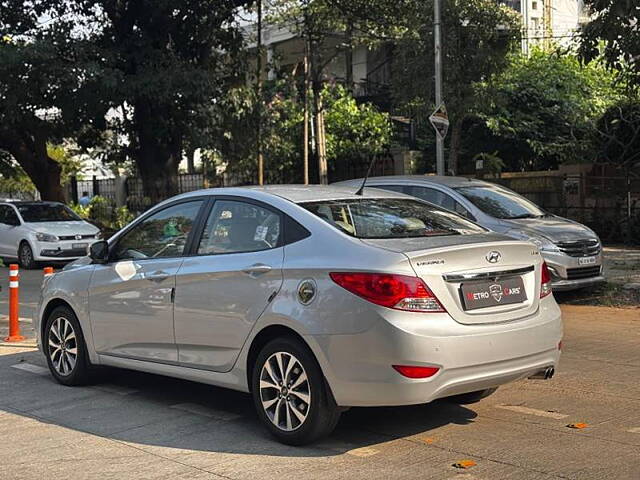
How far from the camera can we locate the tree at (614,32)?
1215cm

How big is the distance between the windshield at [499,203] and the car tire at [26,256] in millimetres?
11084

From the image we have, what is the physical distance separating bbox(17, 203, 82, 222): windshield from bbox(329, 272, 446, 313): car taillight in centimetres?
1660

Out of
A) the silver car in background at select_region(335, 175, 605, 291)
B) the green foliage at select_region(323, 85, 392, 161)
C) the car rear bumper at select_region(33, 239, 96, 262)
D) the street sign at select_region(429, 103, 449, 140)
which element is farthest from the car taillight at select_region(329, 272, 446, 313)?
the green foliage at select_region(323, 85, 392, 161)

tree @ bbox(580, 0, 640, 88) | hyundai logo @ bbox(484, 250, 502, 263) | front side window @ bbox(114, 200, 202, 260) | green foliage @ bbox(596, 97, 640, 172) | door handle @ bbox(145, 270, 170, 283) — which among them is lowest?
door handle @ bbox(145, 270, 170, 283)

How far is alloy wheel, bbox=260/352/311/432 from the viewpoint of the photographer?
212 inches

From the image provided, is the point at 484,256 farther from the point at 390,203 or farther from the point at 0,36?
the point at 0,36

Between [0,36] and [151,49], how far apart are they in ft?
12.0

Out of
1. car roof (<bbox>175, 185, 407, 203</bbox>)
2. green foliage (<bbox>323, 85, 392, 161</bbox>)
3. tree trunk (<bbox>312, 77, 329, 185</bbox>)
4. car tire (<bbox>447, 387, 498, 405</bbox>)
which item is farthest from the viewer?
green foliage (<bbox>323, 85, 392, 161</bbox>)

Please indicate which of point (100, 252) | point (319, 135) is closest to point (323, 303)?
point (100, 252)

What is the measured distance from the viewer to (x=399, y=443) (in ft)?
18.0

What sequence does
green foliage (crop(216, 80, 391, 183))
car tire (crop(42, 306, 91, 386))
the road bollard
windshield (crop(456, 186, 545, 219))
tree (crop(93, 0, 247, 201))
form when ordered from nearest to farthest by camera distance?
car tire (crop(42, 306, 91, 386)) → the road bollard → windshield (crop(456, 186, 545, 219)) → tree (crop(93, 0, 247, 201)) → green foliage (crop(216, 80, 391, 183))

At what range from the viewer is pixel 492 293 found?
17.6ft

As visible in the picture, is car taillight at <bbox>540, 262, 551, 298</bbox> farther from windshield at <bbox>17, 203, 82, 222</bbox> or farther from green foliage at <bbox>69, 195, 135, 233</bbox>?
green foliage at <bbox>69, 195, 135, 233</bbox>

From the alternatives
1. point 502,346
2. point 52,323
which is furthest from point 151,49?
point 502,346
